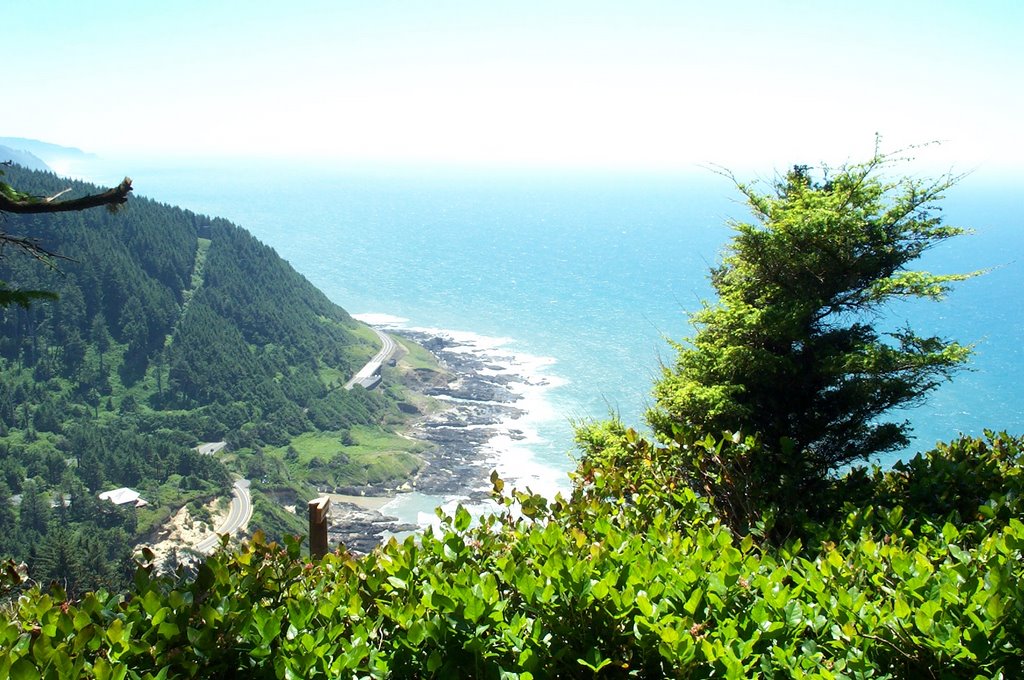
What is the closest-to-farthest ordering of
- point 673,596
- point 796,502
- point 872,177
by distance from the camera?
point 673,596 < point 796,502 < point 872,177

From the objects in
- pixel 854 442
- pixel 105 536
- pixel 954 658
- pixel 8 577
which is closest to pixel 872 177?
pixel 854 442

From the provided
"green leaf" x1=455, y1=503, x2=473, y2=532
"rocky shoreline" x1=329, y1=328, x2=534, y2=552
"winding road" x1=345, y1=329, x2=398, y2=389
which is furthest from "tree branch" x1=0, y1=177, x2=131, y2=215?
"winding road" x1=345, y1=329, x2=398, y2=389

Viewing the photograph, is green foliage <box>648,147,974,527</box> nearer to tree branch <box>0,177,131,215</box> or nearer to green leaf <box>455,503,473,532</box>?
green leaf <box>455,503,473,532</box>

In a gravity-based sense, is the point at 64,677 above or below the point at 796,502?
above

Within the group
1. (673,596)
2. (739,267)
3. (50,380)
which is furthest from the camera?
(50,380)

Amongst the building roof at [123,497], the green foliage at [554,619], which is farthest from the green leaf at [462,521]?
the building roof at [123,497]

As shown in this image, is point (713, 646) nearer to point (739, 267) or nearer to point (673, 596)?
point (673, 596)

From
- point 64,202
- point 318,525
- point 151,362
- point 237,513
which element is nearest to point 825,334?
point 318,525
